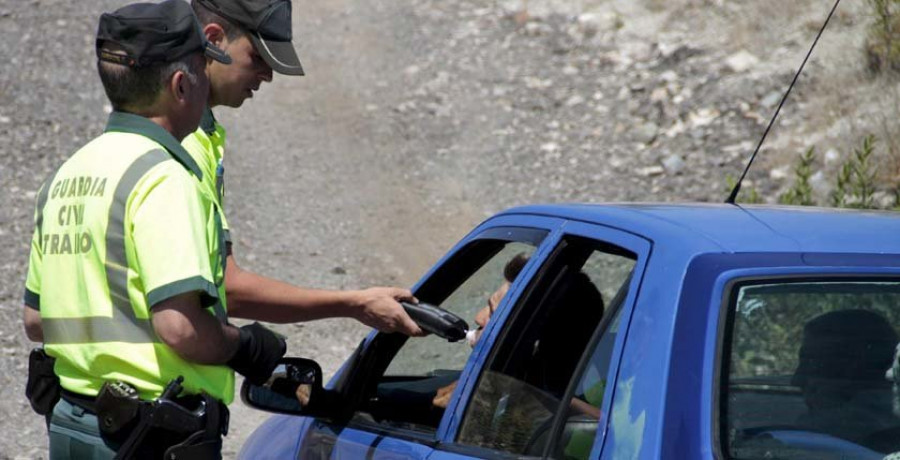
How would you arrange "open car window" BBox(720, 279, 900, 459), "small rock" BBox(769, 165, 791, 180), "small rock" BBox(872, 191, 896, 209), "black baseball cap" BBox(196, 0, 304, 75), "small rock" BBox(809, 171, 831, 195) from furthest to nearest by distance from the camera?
1. "small rock" BBox(769, 165, 791, 180)
2. "small rock" BBox(809, 171, 831, 195)
3. "small rock" BBox(872, 191, 896, 209)
4. "black baseball cap" BBox(196, 0, 304, 75)
5. "open car window" BBox(720, 279, 900, 459)

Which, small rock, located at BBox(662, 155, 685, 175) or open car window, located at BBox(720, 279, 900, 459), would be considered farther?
small rock, located at BBox(662, 155, 685, 175)

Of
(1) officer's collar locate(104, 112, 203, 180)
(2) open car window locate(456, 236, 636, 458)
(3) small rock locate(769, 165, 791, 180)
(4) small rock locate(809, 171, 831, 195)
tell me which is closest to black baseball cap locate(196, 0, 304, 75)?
(1) officer's collar locate(104, 112, 203, 180)

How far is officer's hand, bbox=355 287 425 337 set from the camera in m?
3.52

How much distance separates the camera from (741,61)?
14617mm

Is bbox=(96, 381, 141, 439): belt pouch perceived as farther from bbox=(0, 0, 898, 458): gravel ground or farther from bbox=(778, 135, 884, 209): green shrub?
bbox=(0, 0, 898, 458): gravel ground

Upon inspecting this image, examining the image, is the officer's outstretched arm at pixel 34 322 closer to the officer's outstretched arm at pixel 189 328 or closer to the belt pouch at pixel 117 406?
the belt pouch at pixel 117 406

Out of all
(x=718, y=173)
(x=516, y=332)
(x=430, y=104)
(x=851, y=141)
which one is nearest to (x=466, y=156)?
(x=430, y=104)

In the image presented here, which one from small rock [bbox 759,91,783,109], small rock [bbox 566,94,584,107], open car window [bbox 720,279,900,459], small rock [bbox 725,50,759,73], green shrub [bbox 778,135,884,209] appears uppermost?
small rock [bbox 725,50,759,73]

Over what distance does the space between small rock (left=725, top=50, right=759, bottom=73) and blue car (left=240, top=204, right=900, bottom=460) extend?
37.3 ft

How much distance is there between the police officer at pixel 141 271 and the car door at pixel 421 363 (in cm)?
44

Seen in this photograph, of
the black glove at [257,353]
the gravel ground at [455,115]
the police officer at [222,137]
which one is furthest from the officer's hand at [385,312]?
the gravel ground at [455,115]

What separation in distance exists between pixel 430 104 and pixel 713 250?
1259 centimetres

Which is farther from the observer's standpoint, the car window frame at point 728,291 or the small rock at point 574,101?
the small rock at point 574,101

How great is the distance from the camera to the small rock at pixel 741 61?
14.5m
